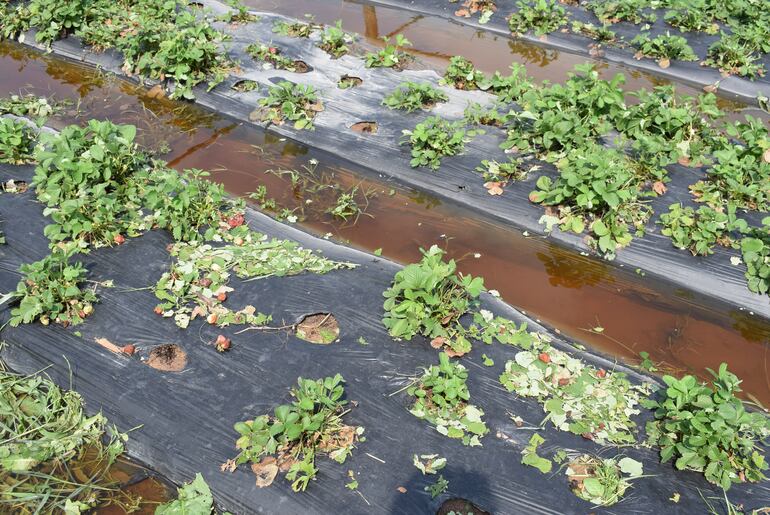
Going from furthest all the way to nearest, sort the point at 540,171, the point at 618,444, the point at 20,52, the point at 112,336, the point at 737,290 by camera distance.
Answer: the point at 20,52, the point at 540,171, the point at 737,290, the point at 112,336, the point at 618,444

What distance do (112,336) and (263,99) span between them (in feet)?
11.1

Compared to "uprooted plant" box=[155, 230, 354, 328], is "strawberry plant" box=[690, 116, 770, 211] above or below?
above

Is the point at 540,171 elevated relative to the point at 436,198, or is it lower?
elevated

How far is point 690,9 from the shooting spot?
735cm

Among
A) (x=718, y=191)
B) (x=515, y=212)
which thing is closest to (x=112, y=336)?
(x=515, y=212)

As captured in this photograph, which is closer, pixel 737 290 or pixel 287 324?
pixel 287 324

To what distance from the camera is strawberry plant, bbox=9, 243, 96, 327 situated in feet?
12.3

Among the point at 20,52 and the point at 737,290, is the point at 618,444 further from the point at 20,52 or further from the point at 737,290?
the point at 20,52

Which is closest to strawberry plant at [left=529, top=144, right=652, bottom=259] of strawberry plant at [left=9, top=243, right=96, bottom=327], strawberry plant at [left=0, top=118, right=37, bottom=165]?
strawberry plant at [left=9, top=243, right=96, bottom=327]

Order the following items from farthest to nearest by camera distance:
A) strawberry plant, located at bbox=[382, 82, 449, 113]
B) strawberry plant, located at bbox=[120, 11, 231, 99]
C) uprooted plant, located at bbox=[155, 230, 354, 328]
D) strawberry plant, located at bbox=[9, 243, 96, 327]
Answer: strawberry plant, located at bbox=[120, 11, 231, 99] → strawberry plant, located at bbox=[382, 82, 449, 113] → uprooted plant, located at bbox=[155, 230, 354, 328] → strawberry plant, located at bbox=[9, 243, 96, 327]

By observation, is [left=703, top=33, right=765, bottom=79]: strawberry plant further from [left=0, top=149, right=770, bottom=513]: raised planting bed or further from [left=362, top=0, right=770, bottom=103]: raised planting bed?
[left=0, top=149, right=770, bottom=513]: raised planting bed

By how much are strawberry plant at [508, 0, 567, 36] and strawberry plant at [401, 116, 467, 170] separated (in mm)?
3207

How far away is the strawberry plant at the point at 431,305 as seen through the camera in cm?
364

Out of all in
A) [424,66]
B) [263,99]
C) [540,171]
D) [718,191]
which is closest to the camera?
[718,191]
